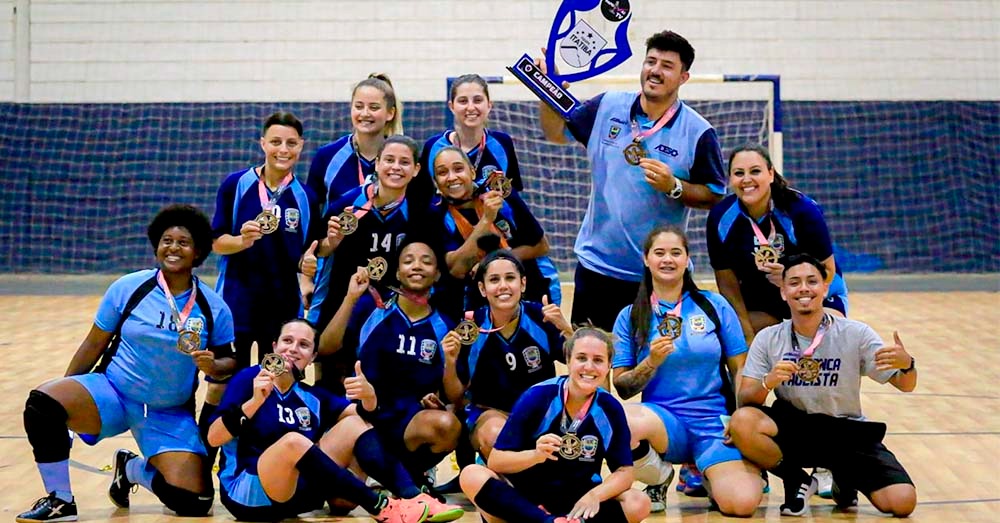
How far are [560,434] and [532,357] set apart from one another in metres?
0.71

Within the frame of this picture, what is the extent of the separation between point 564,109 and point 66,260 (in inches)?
377

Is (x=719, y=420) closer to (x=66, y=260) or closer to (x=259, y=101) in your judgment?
(x=259, y=101)

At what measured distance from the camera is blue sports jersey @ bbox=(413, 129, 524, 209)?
5.52 metres

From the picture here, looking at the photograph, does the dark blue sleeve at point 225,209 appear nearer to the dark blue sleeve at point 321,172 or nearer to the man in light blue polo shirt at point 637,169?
the dark blue sleeve at point 321,172

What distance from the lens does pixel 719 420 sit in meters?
5.07

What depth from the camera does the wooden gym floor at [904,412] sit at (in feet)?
16.1

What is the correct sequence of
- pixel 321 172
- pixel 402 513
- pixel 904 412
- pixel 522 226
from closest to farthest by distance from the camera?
pixel 402 513
pixel 522 226
pixel 321 172
pixel 904 412

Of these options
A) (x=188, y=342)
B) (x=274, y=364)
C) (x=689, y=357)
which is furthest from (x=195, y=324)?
(x=689, y=357)

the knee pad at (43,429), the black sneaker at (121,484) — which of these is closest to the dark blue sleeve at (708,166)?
the black sneaker at (121,484)

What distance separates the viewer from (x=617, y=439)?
440 centimetres

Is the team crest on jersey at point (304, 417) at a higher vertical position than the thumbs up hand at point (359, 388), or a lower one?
lower

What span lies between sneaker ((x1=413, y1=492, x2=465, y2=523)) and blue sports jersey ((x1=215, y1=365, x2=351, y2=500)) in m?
0.54

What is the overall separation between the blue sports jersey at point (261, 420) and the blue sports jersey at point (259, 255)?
0.68 m

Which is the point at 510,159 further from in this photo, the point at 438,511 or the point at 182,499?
the point at 182,499
